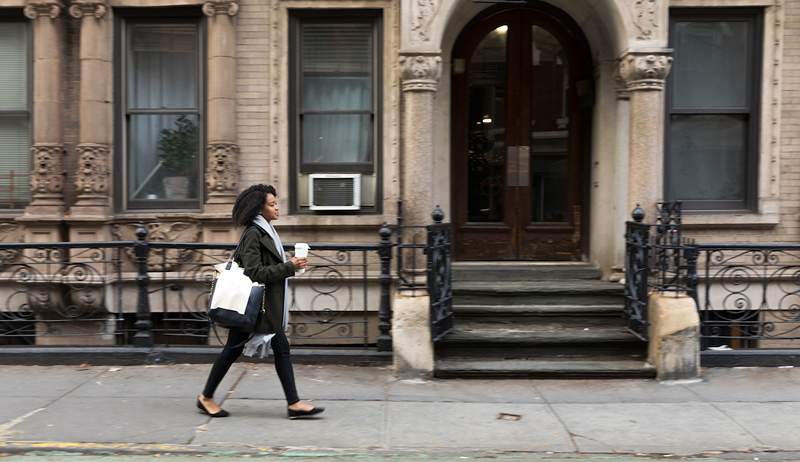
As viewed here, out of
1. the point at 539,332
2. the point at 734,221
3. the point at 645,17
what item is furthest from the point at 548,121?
the point at 539,332

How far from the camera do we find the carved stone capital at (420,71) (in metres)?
8.04

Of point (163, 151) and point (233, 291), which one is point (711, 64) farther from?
point (163, 151)

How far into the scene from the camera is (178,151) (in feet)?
29.9

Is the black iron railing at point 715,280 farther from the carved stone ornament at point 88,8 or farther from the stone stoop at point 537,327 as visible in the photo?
the carved stone ornament at point 88,8

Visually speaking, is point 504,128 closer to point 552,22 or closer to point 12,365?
point 552,22

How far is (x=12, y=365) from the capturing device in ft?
24.9

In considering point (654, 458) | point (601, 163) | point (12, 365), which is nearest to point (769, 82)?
point (601, 163)

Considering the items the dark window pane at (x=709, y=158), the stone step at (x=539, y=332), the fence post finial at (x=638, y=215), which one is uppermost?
the dark window pane at (x=709, y=158)

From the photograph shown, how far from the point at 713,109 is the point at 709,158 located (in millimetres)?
607

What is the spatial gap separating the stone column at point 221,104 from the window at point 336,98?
2.45 ft

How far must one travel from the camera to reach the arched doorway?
9305 millimetres

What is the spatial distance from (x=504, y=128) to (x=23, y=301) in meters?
6.29

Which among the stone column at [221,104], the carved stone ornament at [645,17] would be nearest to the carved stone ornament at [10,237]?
the stone column at [221,104]

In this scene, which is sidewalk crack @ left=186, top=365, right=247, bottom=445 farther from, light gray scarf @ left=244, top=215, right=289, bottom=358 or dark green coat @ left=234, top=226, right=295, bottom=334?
dark green coat @ left=234, top=226, right=295, bottom=334
